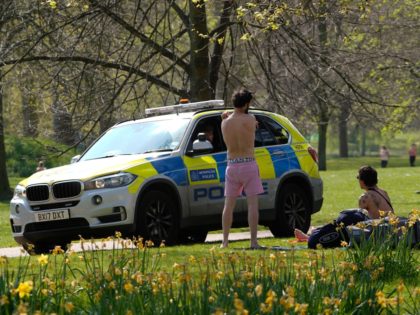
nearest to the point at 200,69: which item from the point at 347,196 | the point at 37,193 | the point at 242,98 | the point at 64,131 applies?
the point at 64,131

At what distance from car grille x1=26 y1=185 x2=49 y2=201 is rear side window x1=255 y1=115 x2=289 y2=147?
316 centimetres

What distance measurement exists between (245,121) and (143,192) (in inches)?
71.6

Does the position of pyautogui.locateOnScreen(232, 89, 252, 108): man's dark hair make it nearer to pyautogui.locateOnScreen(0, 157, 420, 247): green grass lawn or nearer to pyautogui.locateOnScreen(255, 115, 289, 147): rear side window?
pyautogui.locateOnScreen(255, 115, 289, 147): rear side window

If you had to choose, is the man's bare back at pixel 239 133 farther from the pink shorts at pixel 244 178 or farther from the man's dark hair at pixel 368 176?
the man's dark hair at pixel 368 176

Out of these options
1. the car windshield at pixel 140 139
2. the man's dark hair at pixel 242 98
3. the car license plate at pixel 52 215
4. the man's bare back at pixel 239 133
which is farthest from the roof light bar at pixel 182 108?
the man's dark hair at pixel 242 98

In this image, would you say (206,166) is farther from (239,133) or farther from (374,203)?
(374,203)

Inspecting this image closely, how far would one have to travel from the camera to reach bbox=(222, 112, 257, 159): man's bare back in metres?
12.1

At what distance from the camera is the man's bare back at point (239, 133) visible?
12.1 metres

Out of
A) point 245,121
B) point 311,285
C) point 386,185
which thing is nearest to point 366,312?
point 311,285

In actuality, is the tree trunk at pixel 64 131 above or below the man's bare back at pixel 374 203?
above

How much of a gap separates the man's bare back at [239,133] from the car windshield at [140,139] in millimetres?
1948

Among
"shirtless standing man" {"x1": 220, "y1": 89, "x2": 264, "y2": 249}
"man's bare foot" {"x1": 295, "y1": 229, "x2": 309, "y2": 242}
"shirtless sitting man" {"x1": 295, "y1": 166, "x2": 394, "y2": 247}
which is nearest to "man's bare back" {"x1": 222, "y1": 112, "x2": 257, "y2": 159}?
"shirtless standing man" {"x1": 220, "y1": 89, "x2": 264, "y2": 249}

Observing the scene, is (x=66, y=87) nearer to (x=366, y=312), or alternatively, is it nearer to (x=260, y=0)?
(x=260, y=0)

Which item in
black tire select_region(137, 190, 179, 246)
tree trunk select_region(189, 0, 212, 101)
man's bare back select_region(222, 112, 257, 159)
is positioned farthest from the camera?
tree trunk select_region(189, 0, 212, 101)
